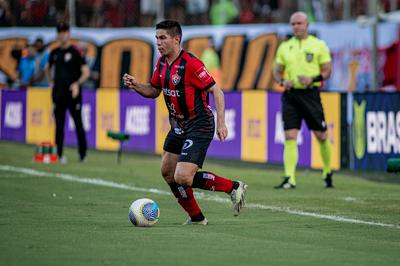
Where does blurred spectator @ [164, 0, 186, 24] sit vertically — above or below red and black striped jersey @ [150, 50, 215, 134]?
above

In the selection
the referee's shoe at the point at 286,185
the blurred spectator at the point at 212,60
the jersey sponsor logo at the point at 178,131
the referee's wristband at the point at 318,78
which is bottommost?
the referee's shoe at the point at 286,185

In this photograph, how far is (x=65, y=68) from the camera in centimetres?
1948

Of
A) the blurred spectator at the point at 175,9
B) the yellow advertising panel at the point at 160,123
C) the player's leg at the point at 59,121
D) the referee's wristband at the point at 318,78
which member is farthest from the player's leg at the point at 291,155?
the blurred spectator at the point at 175,9

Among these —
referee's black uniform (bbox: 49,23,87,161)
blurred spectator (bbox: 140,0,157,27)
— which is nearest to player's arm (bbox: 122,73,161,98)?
referee's black uniform (bbox: 49,23,87,161)

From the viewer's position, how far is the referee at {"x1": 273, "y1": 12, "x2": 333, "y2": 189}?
1545 cm

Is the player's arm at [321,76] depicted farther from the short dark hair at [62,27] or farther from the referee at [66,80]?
the referee at [66,80]

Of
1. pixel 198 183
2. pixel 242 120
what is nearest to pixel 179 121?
pixel 198 183

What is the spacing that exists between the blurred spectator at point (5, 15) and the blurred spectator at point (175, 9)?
3694 mm

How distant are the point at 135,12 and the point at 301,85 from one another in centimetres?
1359

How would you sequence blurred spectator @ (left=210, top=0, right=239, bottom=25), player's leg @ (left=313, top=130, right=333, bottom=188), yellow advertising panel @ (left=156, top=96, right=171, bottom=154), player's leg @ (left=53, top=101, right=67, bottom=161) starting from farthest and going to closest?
blurred spectator @ (left=210, top=0, right=239, bottom=25) < yellow advertising panel @ (left=156, top=96, right=171, bottom=154) < player's leg @ (left=53, top=101, right=67, bottom=161) < player's leg @ (left=313, top=130, right=333, bottom=188)

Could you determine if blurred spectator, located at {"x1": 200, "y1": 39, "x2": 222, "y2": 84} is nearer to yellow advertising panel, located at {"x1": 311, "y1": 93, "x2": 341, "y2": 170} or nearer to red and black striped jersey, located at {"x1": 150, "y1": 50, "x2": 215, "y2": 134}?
yellow advertising panel, located at {"x1": 311, "y1": 93, "x2": 341, "y2": 170}

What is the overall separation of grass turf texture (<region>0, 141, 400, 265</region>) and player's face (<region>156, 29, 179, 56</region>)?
161cm

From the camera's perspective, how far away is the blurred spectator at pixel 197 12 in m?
28.6

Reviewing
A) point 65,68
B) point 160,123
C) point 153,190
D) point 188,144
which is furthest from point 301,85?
point 160,123
